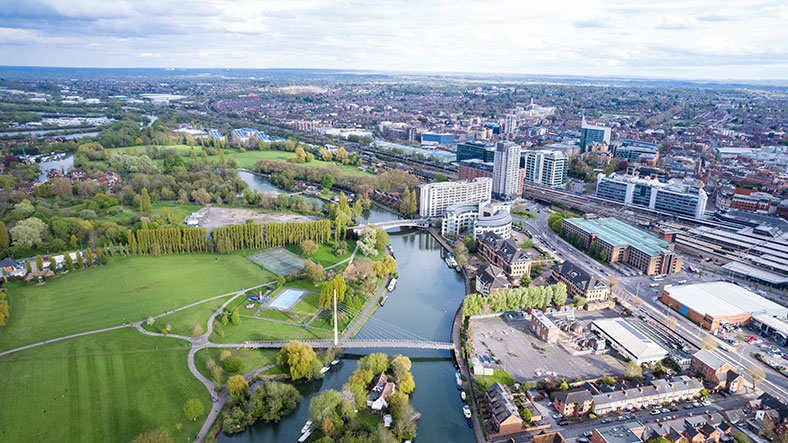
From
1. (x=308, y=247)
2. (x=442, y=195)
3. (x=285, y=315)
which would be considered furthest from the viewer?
(x=442, y=195)

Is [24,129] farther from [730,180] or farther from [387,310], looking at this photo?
[730,180]

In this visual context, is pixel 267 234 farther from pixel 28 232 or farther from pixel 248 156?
pixel 248 156

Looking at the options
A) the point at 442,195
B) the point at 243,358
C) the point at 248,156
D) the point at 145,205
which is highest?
the point at 442,195

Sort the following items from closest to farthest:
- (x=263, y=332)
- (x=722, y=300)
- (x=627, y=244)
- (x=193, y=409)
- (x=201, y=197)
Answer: (x=193, y=409), (x=263, y=332), (x=722, y=300), (x=627, y=244), (x=201, y=197)

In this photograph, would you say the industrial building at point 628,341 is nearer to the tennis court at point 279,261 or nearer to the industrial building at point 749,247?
the industrial building at point 749,247

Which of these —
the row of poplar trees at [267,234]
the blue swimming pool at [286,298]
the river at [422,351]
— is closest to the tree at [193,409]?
the river at [422,351]

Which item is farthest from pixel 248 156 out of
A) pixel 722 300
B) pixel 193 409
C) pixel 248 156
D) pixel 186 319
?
pixel 722 300
